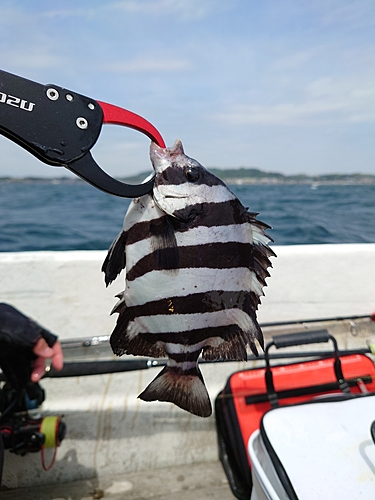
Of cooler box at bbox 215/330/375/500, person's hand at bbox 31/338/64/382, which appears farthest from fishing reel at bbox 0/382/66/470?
cooler box at bbox 215/330/375/500

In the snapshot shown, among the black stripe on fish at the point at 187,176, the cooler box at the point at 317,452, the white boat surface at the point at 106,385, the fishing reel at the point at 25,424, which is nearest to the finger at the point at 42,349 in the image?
the fishing reel at the point at 25,424

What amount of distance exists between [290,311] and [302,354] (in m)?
0.44

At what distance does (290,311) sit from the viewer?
3.25 meters

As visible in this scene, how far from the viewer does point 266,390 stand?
104 inches

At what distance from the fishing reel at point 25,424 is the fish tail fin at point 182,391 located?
174 centimetres

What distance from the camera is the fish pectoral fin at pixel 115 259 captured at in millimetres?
953

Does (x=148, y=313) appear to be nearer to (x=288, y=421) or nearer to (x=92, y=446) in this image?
(x=288, y=421)

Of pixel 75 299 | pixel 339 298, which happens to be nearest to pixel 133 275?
pixel 75 299

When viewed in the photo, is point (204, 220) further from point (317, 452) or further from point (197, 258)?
point (317, 452)

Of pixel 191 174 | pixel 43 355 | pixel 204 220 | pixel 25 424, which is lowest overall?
pixel 25 424

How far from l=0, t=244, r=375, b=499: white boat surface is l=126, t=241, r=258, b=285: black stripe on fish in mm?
2086

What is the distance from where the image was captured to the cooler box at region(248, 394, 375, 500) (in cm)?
160

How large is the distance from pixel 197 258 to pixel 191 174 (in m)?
0.20

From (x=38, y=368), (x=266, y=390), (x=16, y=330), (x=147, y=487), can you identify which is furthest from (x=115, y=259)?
(x=147, y=487)
